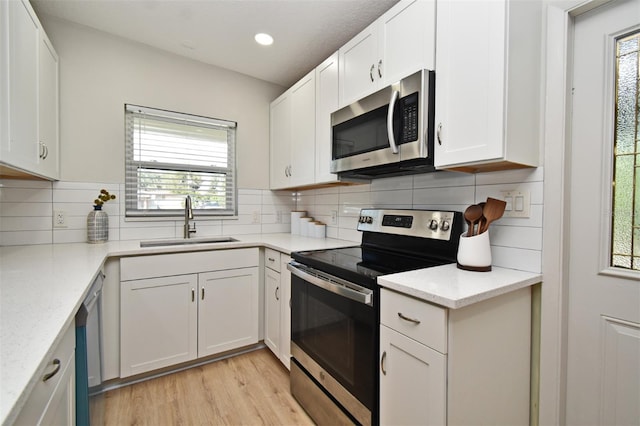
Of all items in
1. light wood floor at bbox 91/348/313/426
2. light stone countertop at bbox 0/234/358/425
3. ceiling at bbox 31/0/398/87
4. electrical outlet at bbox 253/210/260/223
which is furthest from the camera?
electrical outlet at bbox 253/210/260/223

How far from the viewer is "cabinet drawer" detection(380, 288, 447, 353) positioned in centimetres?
97

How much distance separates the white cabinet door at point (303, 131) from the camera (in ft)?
7.48

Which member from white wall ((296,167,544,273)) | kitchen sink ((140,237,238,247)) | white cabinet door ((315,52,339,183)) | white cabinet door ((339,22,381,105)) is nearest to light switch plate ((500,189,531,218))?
white wall ((296,167,544,273))

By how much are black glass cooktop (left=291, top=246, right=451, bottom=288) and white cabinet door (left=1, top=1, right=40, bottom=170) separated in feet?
4.80

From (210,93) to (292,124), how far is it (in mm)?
818

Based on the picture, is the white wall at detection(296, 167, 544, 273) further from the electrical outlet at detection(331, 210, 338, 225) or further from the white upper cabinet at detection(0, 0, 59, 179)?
the white upper cabinet at detection(0, 0, 59, 179)

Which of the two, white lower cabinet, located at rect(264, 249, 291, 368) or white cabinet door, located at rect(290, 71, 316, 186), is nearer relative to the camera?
white lower cabinet, located at rect(264, 249, 291, 368)

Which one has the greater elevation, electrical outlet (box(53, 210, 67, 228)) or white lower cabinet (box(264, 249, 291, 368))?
electrical outlet (box(53, 210, 67, 228))

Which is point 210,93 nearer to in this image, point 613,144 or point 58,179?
point 58,179

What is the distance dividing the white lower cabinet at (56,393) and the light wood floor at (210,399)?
56 centimetres

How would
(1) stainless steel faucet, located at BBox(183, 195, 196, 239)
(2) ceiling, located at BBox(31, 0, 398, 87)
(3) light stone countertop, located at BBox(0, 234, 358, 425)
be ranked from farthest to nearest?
(1) stainless steel faucet, located at BBox(183, 195, 196, 239)
(2) ceiling, located at BBox(31, 0, 398, 87)
(3) light stone countertop, located at BBox(0, 234, 358, 425)

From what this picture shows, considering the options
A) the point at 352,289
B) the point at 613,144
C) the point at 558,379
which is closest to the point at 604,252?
the point at 613,144

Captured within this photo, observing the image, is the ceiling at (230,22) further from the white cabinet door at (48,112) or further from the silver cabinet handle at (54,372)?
the silver cabinet handle at (54,372)

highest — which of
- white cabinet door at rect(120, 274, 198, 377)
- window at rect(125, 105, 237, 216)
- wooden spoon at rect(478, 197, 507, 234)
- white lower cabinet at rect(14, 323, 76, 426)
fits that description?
window at rect(125, 105, 237, 216)
